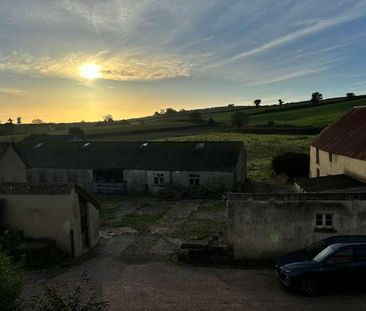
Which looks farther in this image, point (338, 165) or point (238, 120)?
point (238, 120)

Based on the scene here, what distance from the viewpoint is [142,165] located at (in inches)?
1501

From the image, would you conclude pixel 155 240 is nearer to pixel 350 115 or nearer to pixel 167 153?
pixel 167 153

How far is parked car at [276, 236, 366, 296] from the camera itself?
13.9m

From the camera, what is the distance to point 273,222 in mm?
17500

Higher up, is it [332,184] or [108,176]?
[332,184]

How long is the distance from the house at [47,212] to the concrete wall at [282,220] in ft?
24.3

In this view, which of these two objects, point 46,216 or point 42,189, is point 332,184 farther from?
point 42,189

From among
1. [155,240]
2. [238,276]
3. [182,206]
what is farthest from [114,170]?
[238,276]

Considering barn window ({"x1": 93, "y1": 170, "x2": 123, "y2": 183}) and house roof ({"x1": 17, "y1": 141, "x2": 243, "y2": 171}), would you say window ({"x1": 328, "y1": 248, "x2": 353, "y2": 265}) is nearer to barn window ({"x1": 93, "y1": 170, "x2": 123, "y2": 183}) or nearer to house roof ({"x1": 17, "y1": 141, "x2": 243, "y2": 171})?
house roof ({"x1": 17, "y1": 141, "x2": 243, "y2": 171})

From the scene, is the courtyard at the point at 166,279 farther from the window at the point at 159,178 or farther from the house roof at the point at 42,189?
the window at the point at 159,178

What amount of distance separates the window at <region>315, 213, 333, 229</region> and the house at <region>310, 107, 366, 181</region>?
8095 mm

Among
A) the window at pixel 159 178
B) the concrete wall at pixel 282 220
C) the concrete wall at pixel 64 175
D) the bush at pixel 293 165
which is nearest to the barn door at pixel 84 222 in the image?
the concrete wall at pixel 282 220

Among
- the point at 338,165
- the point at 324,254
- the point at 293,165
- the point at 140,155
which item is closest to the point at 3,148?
the point at 140,155

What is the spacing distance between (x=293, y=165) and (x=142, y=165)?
608 inches
